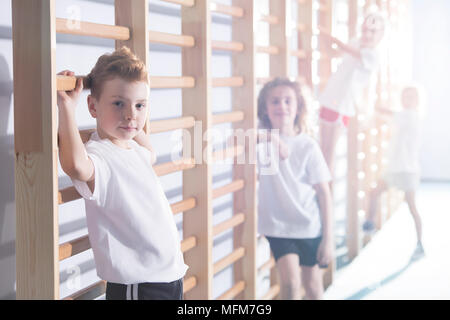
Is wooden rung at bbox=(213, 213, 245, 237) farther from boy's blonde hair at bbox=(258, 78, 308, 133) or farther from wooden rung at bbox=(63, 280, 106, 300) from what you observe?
wooden rung at bbox=(63, 280, 106, 300)

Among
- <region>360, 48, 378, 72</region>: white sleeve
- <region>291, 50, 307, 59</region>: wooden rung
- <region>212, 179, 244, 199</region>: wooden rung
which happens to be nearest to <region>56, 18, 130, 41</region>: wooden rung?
<region>212, 179, 244, 199</region>: wooden rung

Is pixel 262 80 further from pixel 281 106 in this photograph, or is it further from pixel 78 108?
pixel 78 108

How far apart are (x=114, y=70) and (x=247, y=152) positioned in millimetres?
786

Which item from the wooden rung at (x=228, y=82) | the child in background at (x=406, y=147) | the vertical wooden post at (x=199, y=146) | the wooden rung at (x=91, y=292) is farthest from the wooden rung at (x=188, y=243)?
the child in background at (x=406, y=147)

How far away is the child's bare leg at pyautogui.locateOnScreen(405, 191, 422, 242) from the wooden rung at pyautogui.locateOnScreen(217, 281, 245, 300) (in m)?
0.58

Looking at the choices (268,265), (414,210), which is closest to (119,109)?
(268,265)

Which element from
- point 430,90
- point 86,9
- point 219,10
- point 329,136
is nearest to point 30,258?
point 86,9

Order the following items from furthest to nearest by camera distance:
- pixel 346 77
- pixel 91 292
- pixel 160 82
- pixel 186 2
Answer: pixel 346 77 < pixel 186 2 < pixel 160 82 < pixel 91 292

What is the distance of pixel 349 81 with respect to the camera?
2049 mm

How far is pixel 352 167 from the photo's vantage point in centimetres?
255

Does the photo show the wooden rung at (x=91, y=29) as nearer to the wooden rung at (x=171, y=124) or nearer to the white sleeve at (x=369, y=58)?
the wooden rung at (x=171, y=124)

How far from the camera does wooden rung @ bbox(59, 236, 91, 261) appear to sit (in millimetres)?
1010
